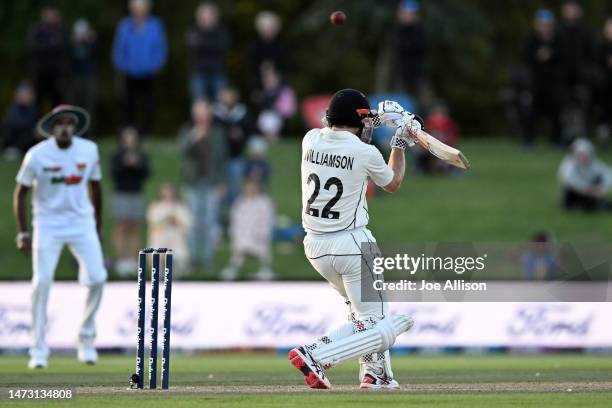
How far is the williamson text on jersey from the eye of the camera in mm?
11078

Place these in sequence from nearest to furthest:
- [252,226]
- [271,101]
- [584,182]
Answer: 1. [252,226]
2. [584,182]
3. [271,101]

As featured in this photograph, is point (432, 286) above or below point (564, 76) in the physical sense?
below

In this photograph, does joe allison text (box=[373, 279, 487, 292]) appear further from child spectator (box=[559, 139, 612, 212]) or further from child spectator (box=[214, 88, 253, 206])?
child spectator (box=[559, 139, 612, 212])

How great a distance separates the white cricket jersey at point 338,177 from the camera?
11078 millimetres

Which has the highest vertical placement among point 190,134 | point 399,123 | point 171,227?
point 190,134

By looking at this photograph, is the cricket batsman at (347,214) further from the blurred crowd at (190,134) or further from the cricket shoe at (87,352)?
the blurred crowd at (190,134)

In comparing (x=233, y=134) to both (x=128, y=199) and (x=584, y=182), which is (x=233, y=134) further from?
(x=584, y=182)

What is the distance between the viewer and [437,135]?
2680 centimetres

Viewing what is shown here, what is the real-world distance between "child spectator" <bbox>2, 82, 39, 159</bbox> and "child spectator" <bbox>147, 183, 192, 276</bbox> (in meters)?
5.03

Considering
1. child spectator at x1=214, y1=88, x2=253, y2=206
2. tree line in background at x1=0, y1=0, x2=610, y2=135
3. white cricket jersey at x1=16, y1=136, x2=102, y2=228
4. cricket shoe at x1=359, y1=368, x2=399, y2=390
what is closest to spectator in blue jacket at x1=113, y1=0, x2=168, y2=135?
child spectator at x1=214, y1=88, x2=253, y2=206

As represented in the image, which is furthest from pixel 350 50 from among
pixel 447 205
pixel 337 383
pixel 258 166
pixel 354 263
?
pixel 354 263

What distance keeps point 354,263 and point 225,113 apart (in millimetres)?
12918

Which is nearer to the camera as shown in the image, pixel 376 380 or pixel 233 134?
pixel 376 380

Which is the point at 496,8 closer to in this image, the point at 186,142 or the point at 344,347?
the point at 186,142
